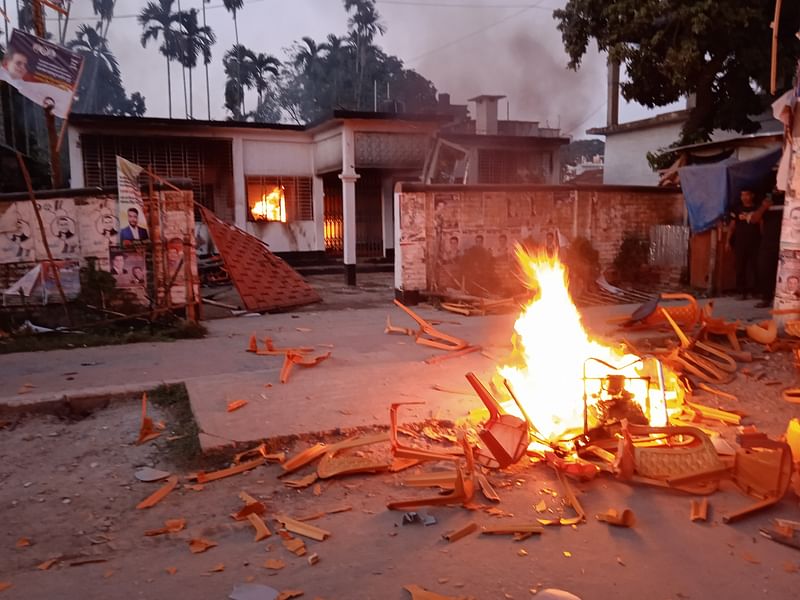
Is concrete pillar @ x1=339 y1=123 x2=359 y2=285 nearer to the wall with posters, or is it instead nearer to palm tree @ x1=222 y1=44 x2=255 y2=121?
the wall with posters

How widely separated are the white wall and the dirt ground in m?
20.2

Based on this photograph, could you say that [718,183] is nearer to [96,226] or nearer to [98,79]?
[96,226]

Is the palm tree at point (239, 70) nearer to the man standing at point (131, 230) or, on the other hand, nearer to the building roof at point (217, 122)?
the building roof at point (217, 122)

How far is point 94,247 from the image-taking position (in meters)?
9.97

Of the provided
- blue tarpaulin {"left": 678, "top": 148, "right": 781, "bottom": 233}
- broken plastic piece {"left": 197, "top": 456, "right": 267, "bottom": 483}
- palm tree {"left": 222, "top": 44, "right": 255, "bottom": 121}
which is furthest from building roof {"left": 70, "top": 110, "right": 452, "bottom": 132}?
palm tree {"left": 222, "top": 44, "right": 255, "bottom": 121}

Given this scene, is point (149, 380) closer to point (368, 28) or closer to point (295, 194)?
point (295, 194)

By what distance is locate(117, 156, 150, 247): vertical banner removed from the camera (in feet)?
32.2

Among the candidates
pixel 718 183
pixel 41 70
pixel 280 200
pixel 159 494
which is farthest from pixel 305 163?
pixel 159 494

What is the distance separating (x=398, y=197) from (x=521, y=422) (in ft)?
27.0

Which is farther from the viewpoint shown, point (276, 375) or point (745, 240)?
point (745, 240)

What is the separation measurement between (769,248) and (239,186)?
13865mm

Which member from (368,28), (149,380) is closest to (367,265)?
(149,380)

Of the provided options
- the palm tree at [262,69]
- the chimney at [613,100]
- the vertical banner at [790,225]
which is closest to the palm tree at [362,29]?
the palm tree at [262,69]

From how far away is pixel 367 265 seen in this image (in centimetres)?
2081
